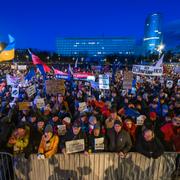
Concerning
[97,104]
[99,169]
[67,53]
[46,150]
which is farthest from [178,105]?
[67,53]

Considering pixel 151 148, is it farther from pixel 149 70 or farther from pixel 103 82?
pixel 103 82

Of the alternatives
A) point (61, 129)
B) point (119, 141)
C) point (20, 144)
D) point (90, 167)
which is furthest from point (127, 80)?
point (20, 144)

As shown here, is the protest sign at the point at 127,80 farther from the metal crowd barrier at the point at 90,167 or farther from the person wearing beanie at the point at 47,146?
the person wearing beanie at the point at 47,146

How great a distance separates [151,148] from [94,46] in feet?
533

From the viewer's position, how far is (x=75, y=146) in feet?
19.3

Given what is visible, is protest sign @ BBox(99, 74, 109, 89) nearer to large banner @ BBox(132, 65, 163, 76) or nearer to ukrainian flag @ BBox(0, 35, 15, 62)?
large banner @ BBox(132, 65, 163, 76)

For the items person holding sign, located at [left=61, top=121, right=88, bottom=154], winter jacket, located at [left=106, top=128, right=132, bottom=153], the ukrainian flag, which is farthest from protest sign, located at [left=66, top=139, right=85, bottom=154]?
the ukrainian flag

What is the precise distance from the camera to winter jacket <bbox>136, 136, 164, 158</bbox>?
5.80m

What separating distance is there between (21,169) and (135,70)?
962cm

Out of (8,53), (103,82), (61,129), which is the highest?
(8,53)

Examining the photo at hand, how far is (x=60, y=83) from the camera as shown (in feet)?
36.3

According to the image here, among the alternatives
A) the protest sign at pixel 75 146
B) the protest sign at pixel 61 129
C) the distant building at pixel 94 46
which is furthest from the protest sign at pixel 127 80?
the distant building at pixel 94 46

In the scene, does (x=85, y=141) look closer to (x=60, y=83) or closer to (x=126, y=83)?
(x=60, y=83)

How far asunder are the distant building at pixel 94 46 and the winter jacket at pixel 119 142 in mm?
158786
